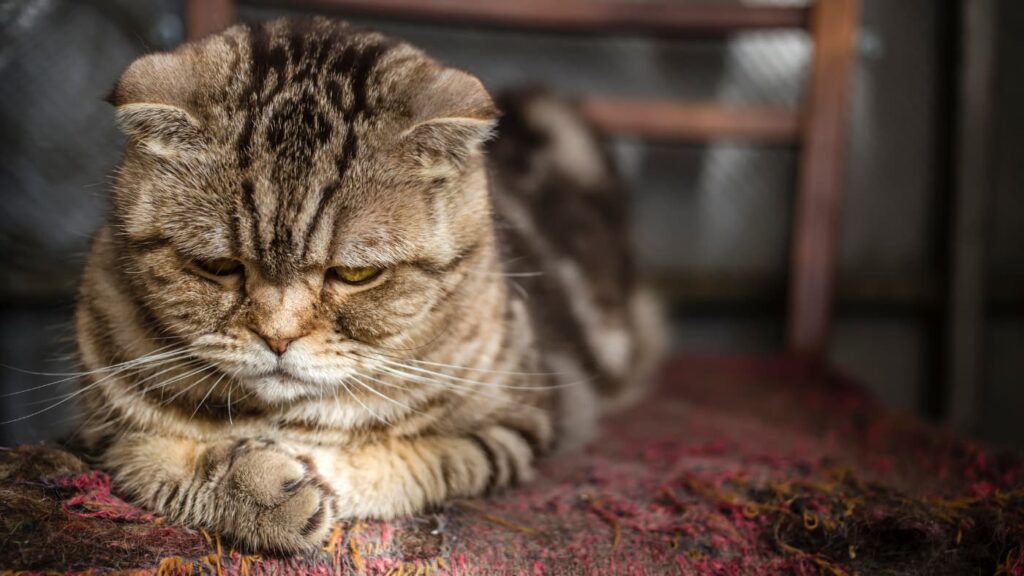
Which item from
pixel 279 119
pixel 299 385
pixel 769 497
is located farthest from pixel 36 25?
pixel 769 497

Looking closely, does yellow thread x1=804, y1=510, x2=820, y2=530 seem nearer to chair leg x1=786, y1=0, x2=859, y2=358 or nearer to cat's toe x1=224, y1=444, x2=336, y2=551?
cat's toe x1=224, y1=444, x2=336, y2=551

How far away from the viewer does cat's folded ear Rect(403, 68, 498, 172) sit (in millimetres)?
938

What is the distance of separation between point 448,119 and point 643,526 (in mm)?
554

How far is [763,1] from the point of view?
2.10 m

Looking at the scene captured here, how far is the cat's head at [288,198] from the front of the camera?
2.90ft

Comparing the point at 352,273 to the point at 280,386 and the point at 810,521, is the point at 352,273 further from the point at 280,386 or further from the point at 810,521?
the point at 810,521

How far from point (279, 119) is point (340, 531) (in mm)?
490

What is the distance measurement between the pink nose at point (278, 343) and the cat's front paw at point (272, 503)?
0.14m

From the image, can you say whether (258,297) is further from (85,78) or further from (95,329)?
(85,78)

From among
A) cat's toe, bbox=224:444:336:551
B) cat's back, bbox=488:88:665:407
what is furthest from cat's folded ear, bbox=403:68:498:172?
cat's back, bbox=488:88:665:407

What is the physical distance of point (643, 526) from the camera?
0.95m

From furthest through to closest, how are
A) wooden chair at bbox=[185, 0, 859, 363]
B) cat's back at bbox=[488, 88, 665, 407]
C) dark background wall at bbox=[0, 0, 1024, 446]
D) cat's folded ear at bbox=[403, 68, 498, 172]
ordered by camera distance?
dark background wall at bbox=[0, 0, 1024, 446] → wooden chair at bbox=[185, 0, 859, 363] → cat's back at bbox=[488, 88, 665, 407] → cat's folded ear at bbox=[403, 68, 498, 172]

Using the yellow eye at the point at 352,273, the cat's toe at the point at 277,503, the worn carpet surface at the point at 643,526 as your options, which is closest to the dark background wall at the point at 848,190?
the worn carpet surface at the point at 643,526

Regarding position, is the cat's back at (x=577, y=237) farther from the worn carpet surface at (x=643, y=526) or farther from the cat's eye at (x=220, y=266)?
the cat's eye at (x=220, y=266)
